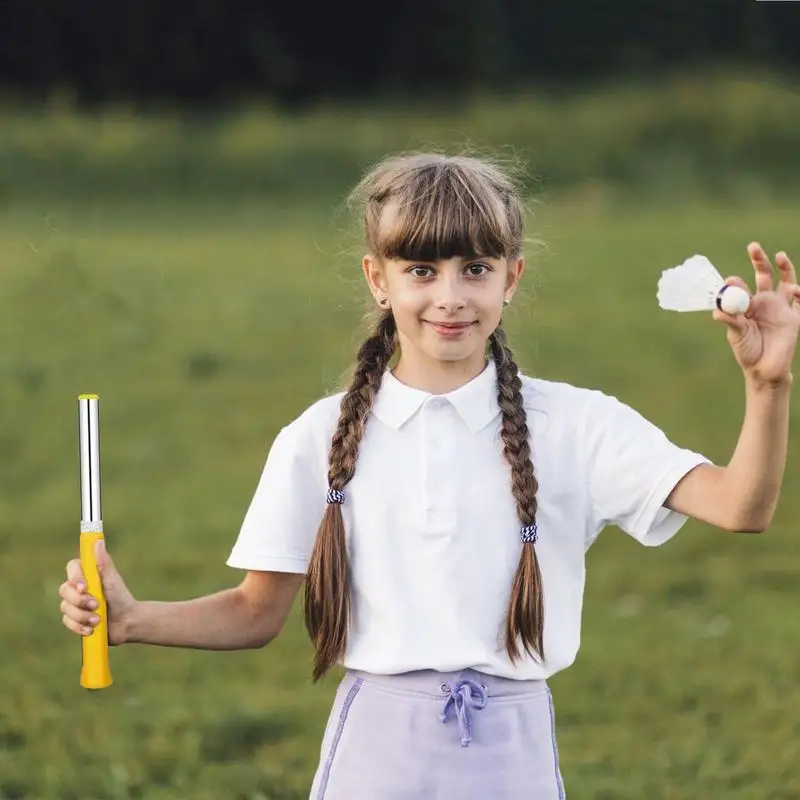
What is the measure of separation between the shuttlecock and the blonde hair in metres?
0.25

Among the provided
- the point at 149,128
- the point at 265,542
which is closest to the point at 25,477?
the point at 265,542

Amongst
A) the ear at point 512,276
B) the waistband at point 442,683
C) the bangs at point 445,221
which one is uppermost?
the bangs at point 445,221

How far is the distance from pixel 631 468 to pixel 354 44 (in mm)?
16938

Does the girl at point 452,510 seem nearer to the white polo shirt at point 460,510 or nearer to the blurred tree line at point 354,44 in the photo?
the white polo shirt at point 460,510

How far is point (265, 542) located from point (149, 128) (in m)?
13.0

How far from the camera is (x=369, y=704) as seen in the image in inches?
93.8

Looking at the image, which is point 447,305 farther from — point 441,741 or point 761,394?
point 441,741

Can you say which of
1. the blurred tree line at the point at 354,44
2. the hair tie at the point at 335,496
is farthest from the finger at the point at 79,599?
the blurred tree line at the point at 354,44

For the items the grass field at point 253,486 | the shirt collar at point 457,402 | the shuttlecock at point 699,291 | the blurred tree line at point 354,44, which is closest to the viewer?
the shuttlecock at point 699,291

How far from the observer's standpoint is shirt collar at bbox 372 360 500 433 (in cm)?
245

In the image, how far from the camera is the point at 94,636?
2.45m

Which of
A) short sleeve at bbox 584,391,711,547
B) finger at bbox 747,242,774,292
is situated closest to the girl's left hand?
finger at bbox 747,242,774,292

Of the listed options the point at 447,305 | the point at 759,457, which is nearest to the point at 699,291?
the point at 759,457

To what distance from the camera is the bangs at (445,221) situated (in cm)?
241
